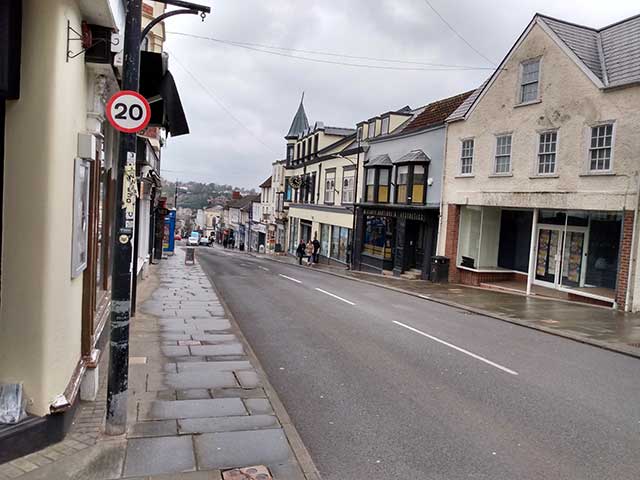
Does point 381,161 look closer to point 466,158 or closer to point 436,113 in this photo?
point 436,113

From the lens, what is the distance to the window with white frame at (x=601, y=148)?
16312mm

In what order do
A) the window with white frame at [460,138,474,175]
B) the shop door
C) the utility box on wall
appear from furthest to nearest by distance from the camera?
1. the window with white frame at [460,138,474,175]
2. the shop door
3. the utility box on wall

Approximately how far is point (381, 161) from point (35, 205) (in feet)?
81.3

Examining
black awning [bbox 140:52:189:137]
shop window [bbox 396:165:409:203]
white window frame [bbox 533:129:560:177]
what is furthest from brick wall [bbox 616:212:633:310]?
black awning [bbox 140:52:189:137]

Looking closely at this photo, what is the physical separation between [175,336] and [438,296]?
35.5 ft

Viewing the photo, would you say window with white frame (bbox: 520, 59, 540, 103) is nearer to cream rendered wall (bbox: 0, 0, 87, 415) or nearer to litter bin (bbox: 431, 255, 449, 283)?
litter bin (bbox: 431, 255, 449, 283)

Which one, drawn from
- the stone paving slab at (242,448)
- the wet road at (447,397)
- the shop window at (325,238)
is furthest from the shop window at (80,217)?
the shop window at (325,238)

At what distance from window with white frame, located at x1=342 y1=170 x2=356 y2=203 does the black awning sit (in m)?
26.3

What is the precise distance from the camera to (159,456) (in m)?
→ 5.00

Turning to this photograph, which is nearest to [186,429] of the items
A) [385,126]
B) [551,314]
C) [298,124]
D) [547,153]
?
[551,314]

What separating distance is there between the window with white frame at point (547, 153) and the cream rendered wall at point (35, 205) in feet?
54.7

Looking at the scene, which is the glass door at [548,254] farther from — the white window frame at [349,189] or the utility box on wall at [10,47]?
the utility box on wall at [10,47]

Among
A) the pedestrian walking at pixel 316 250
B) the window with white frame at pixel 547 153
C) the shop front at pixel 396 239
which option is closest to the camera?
the window with white frame at pixel 547 153

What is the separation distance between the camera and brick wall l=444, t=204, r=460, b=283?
23188mm
